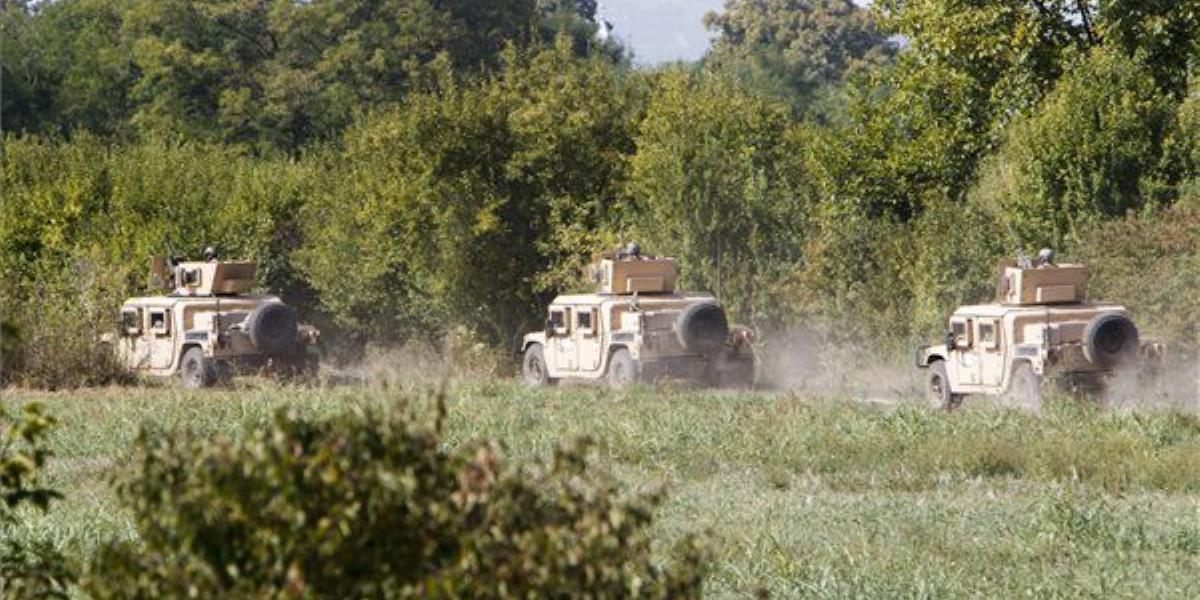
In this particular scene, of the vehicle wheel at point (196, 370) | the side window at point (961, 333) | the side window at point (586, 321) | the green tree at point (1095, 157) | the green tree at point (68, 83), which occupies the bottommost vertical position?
the vehicle wheel at point (196, 370)

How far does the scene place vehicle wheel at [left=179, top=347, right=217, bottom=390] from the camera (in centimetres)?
3203

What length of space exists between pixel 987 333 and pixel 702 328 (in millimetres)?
5352

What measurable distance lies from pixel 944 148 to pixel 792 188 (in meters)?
2.80

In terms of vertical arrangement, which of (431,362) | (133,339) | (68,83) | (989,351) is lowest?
(431,362)

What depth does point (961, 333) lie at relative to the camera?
2616 centimetres

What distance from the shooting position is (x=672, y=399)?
26.2m

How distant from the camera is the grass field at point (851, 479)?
1219cm

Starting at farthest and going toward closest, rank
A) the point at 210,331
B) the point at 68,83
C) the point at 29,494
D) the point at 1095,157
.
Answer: the point at 68,83 → the point at 210,331 → the point at 1095,157 → the point at 29,494

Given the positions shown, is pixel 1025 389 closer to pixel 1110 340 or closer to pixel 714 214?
pixel 1110 340

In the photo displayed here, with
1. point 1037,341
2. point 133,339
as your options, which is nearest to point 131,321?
point 133,339

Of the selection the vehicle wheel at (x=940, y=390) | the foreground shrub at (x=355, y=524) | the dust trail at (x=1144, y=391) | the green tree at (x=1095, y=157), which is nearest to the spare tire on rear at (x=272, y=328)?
the vehicle wheel at (x=940, y=390)

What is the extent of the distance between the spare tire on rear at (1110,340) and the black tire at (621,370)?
7.27m

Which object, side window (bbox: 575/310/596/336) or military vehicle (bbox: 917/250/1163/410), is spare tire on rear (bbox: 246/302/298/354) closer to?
side window (bbox: 575/310/596/336)

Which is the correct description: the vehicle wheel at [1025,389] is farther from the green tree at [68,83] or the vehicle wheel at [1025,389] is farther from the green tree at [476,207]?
the green tree at [68,83]
